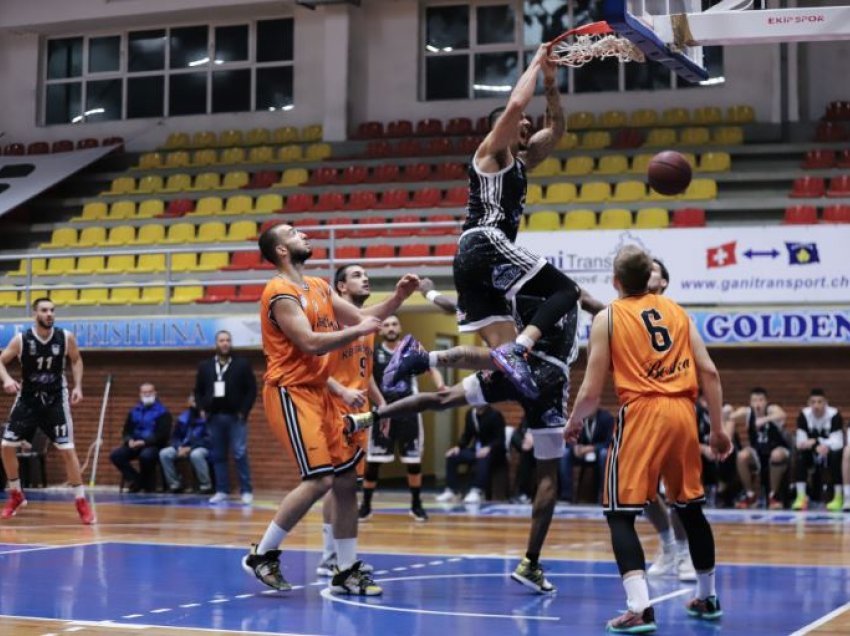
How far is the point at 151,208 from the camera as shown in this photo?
2281 cm

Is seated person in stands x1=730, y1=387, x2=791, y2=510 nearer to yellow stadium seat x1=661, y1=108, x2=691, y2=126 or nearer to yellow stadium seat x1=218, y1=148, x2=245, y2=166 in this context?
yellow stadium seat x1=661, y1=108, x2=691, y2=126

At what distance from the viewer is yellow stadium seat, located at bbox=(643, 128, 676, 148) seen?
21109 millimetres

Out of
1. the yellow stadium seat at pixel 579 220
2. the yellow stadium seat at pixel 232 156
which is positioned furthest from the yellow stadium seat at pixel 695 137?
the yellow stadium seat at pixel 232 156

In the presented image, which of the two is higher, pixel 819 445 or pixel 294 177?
pixel 294 177

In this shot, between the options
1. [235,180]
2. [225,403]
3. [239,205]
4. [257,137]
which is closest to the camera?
[225,403]

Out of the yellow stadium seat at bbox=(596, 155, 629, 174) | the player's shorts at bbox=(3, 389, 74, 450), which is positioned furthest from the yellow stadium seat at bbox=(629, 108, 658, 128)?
the player's shorts at bbox=(3, 389, 74, 450)

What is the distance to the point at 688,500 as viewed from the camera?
659cm

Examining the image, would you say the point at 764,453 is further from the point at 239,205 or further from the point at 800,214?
the point at 239,205

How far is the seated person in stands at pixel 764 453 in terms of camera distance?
15.3 meters

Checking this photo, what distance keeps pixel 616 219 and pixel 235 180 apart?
25.0ft

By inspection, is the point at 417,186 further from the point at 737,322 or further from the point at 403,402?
the point at 403,402

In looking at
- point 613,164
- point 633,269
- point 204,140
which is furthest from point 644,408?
point 204,140

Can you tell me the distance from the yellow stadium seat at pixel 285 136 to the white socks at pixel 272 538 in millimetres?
17308

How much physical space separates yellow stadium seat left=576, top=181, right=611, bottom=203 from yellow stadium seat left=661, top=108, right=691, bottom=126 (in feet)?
7.86
